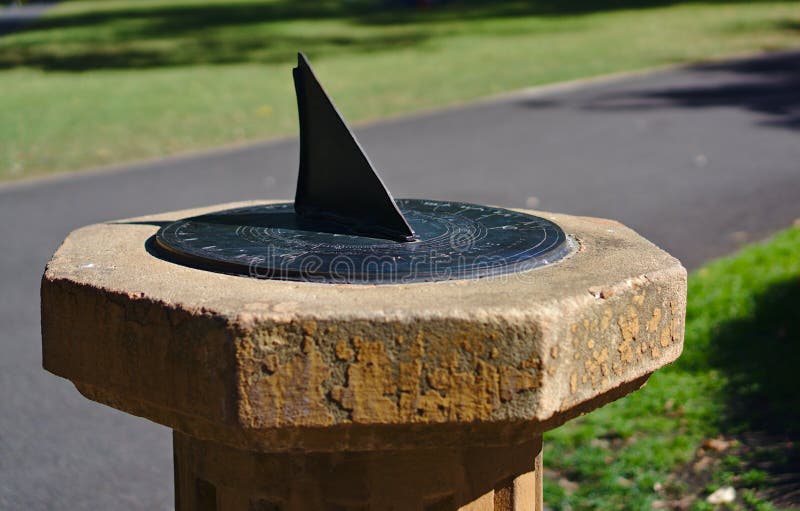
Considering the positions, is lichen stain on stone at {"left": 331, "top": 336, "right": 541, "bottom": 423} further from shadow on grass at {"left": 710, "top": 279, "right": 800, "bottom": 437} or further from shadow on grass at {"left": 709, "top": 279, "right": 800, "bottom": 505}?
shadow on grass at {"left": 710, "top": 279, "right": 800, "bottom": 437}

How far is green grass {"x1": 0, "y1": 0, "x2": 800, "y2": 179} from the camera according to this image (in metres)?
10.4

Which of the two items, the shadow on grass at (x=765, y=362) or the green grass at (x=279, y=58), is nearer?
the shadow on grass at (x=765, y=362)

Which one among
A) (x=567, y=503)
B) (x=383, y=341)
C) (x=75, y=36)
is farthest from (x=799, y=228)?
Result: (x=75, y=36)

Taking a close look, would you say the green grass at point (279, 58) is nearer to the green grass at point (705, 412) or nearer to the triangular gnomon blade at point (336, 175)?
the green grass at point (705, 412)

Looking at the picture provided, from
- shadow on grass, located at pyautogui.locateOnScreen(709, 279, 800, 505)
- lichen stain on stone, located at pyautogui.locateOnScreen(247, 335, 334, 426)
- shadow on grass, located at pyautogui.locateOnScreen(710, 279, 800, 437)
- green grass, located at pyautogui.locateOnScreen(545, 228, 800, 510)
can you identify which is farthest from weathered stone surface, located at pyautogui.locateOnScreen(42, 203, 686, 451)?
shadow on grass, located at pyautogui.locateOnScreen(710, 279, 800, 437)

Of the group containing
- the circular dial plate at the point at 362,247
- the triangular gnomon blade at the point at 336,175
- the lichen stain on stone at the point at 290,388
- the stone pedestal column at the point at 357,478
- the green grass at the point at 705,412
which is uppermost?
the triangular gnomon blade at the point at 336,175

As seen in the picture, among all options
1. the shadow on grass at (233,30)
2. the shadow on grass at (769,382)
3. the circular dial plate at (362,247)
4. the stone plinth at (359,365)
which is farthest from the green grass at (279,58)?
the stone plinth at (359,365)

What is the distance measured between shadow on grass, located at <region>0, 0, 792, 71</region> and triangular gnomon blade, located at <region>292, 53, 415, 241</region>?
529 inches

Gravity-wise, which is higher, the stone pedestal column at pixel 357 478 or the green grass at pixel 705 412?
the stone pedestal column at pixel 357 478

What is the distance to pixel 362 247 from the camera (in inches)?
97.9

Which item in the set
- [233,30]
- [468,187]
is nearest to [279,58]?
[233,30]

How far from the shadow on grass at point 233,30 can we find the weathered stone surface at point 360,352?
14105 mm

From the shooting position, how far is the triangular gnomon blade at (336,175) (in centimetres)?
257

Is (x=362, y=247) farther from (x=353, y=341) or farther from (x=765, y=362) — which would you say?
(x=765, y=362)
